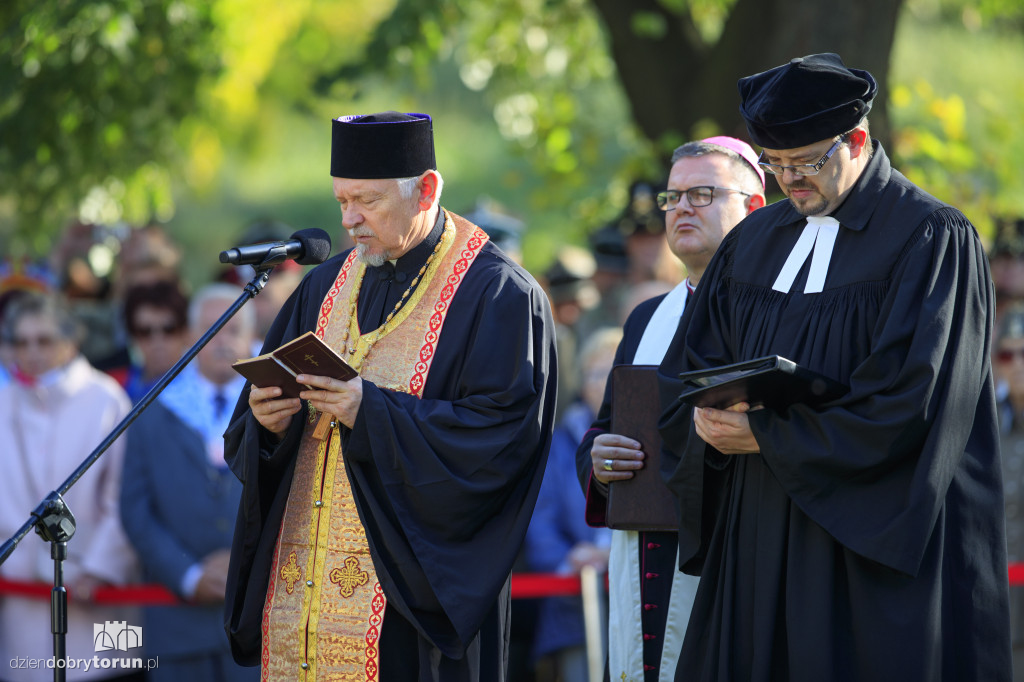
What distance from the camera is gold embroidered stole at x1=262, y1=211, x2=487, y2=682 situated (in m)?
4.29

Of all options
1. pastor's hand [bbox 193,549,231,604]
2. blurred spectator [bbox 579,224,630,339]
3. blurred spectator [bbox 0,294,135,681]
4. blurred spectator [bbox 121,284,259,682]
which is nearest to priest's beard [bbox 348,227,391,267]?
blurred spectator [bbox 121,284,259,682]

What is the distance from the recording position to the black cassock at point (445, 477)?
4.19 meters

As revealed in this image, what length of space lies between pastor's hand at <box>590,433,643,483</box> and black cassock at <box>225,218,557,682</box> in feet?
0.64

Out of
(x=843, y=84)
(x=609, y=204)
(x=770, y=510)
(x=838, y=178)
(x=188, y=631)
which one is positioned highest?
(x=609, y=204)

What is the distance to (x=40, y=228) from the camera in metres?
10.6

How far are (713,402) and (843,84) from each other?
103 centimetres

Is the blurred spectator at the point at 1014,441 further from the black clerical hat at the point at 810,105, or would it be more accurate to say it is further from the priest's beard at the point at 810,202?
the black clerical hat at the point at 810,105

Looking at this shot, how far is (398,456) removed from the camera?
4.16 meters

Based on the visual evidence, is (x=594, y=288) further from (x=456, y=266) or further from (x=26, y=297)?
(x=456, y=266)

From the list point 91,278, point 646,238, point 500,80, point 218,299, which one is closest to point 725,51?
point 646,238

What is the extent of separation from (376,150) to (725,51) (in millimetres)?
4877

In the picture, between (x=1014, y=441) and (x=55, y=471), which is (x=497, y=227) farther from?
(x=1014, y=441)

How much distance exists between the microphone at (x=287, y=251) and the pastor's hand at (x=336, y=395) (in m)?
0.42

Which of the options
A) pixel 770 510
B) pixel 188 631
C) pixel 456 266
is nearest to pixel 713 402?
pixel 770 510
